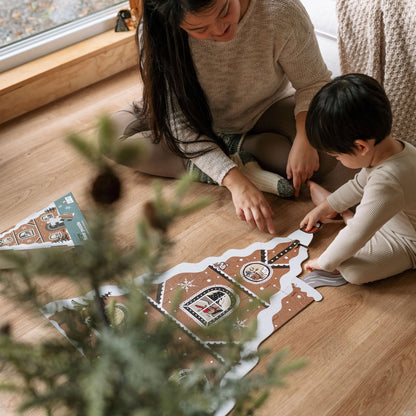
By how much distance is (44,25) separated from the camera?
2.33 m

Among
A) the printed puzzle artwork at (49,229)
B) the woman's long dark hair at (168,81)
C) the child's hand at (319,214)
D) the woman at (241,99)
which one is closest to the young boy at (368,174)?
the child's hand at (319,214)

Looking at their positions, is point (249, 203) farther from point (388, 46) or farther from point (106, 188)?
point (106, 188)

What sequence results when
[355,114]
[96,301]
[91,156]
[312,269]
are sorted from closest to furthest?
[91,156] < [96,301] < [355,114] < [312,269]

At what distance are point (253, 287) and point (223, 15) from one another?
626 mm

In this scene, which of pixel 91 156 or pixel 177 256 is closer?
pixel 91 156

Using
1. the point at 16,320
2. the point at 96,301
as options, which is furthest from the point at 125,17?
the point at 96,301

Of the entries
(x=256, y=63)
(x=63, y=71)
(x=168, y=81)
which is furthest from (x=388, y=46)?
(x=63, y=71)

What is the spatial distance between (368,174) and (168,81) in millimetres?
570

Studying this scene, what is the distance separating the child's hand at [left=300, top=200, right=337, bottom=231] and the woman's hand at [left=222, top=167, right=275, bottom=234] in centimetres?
10

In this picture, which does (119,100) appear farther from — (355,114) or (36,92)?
(355,114)

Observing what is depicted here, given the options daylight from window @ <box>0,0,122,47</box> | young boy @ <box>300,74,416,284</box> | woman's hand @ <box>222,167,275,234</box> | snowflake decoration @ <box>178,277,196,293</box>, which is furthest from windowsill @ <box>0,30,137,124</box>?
young boy @ <box>300,74,416,284</box>

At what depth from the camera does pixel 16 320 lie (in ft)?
4.27

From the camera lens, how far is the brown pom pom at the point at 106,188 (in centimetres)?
49

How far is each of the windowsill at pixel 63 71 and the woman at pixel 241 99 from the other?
76 cm
